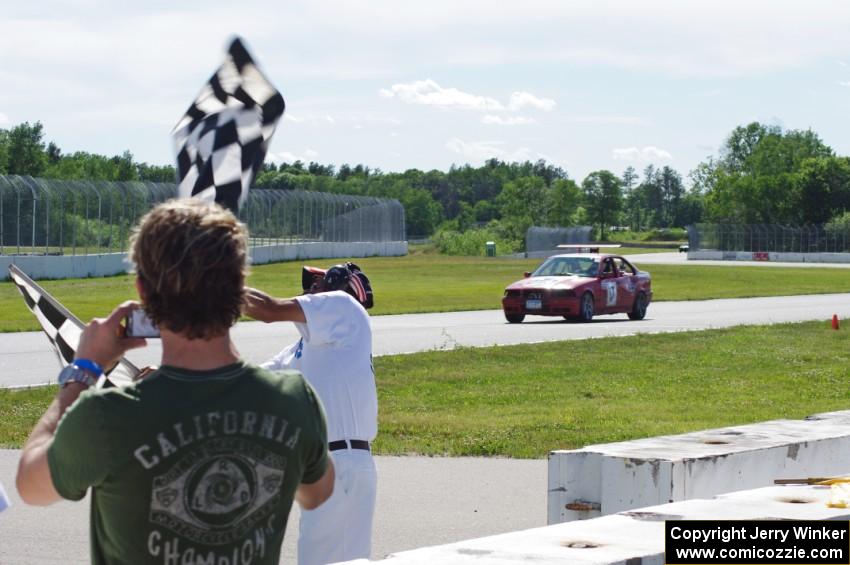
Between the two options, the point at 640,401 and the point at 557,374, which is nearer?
the point at 640,401

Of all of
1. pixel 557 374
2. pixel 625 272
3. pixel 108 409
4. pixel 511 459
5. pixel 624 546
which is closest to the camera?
pixel 108 409

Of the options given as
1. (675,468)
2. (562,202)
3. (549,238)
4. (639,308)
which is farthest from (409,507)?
(562,202)

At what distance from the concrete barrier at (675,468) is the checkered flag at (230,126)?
2530 millimetres

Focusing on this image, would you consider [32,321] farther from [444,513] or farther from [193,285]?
[193,285]

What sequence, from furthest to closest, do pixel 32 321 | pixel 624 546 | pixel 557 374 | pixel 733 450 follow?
pixel 32 321 < pixel 557 374 < pixel 733 450 < pixel 624 546

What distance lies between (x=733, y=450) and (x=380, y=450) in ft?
16.4

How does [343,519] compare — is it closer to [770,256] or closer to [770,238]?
[770,256]

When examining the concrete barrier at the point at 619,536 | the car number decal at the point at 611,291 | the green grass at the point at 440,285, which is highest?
the concrete barrier at the point at 619,536

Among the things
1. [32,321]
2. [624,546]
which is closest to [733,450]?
[624,546]

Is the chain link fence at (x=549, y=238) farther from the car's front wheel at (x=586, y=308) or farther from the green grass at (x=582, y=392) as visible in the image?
the green grass at (x=582, y=392)

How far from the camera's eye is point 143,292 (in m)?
2.94

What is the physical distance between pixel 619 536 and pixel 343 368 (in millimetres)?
1292

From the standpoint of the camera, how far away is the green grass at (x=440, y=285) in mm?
31688

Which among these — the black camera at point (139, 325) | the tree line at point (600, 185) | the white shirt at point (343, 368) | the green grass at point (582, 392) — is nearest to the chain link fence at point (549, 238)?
the tree line at point (600, 185)
